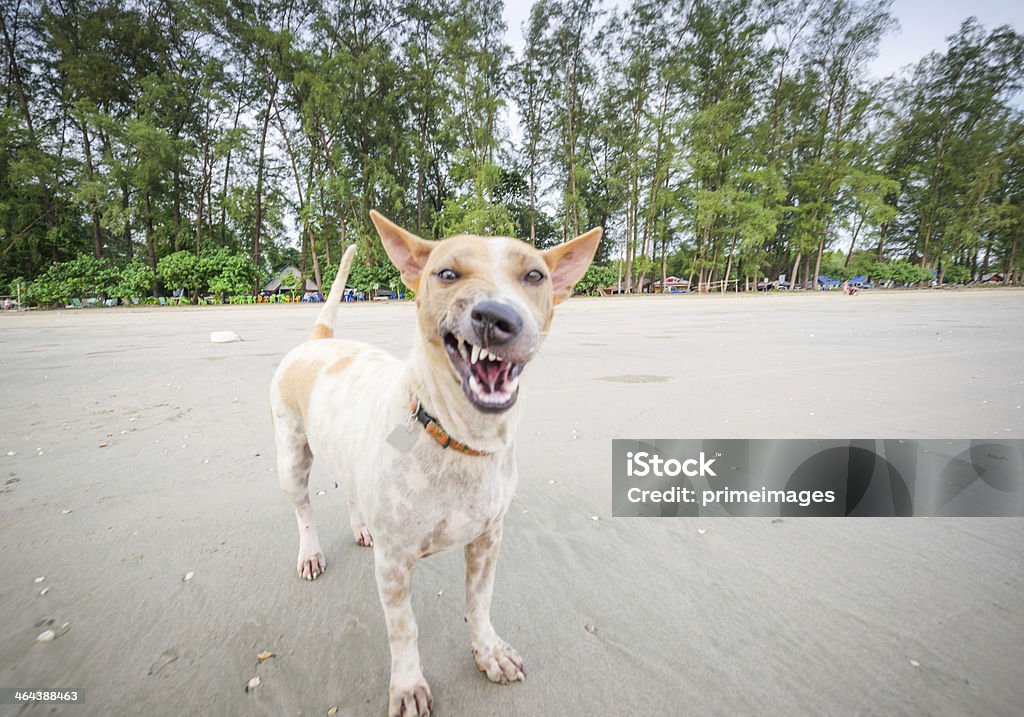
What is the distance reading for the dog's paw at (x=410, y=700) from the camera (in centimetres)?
138

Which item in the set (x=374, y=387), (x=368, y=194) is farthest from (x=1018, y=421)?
(x=368, y=194)

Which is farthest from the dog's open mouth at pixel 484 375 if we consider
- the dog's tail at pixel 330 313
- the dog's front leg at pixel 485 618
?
the dog's tail at pixel 330 313

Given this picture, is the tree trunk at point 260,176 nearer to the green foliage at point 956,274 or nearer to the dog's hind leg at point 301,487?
the dog's hind leg at point 301,487

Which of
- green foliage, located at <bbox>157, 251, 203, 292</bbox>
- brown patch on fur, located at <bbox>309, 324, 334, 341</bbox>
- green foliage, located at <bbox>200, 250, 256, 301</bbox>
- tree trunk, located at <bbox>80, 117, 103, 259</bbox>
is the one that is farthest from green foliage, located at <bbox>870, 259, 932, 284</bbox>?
tree trunk, located at <bbox>80, 117, 103, 259</bbox>

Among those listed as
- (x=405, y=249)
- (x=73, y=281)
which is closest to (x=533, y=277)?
(x=405, y=249)

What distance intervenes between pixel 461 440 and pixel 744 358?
6411 millimetres

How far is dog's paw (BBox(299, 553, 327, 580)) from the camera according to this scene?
200cm

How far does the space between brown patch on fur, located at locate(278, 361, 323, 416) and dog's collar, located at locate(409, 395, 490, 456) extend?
2.96 feet

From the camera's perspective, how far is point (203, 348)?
8.15 metres

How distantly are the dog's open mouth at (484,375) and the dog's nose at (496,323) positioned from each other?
0.22 ft

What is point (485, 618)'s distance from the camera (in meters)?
1.59

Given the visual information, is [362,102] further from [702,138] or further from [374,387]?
[374,387]

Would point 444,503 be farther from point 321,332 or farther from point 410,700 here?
point 321,332

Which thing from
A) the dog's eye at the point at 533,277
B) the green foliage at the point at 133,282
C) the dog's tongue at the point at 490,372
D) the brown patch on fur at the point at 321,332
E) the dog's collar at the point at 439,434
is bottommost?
the dog's collar at the point at 439,434
